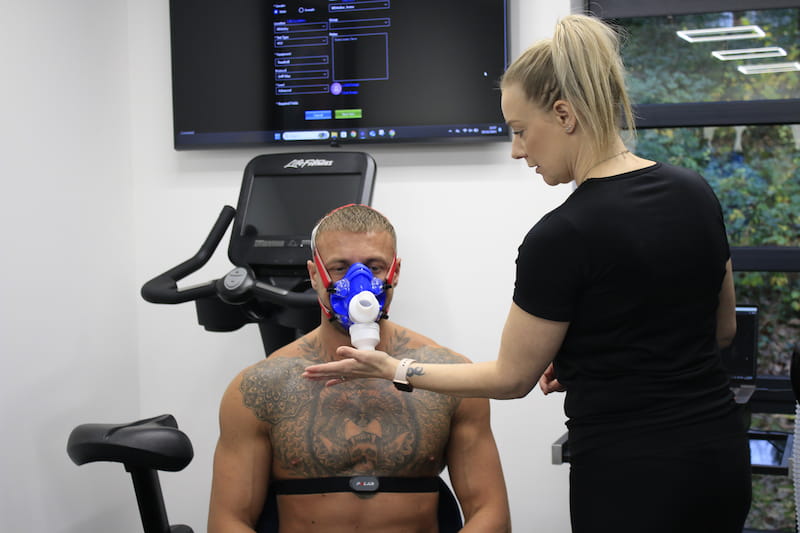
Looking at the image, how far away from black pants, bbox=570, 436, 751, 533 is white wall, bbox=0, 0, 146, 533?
2.00 m

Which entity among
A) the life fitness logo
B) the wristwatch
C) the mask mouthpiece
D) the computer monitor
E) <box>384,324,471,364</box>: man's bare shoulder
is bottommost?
the computer monitor

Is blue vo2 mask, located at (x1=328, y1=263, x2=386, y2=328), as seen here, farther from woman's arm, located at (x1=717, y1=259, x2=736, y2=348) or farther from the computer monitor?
the computer monitor

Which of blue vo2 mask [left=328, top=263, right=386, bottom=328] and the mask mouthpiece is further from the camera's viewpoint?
blue vo2 mask [left=328, top=263, right=386, bottom=328]

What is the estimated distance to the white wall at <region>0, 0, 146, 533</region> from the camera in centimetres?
263

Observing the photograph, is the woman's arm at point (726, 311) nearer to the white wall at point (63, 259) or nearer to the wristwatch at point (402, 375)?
the wristwatch at point (402, 375)

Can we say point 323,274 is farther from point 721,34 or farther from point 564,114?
point 721,34

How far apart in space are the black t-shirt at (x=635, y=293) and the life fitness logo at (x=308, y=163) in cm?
130

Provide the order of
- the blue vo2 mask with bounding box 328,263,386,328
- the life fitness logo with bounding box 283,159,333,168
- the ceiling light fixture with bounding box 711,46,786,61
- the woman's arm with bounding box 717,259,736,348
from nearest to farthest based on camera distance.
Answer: the woman's arm with bounding box 717,259,736,348 < the blue vo2 mask with bounding box 328,263,386,328 < the life fitness logo with bounding box 283,159,333,168 < the ceiling light fixture with bounding box 711,46,786,61

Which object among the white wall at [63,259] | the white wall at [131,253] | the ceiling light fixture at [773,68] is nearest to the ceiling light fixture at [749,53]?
the ceiling light fixture at [773,68]

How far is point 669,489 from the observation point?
1.35 meters

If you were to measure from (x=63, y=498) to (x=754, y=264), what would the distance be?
260 centimetres

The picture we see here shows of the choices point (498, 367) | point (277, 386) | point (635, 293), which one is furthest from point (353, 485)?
point (635, 293)

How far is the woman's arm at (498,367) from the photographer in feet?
4.53

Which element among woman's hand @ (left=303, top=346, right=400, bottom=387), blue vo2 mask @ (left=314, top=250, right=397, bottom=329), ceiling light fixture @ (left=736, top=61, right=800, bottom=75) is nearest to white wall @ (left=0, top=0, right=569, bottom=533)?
ceiling light fixture @ (left=736, top=61, right=800, bottom=75)
